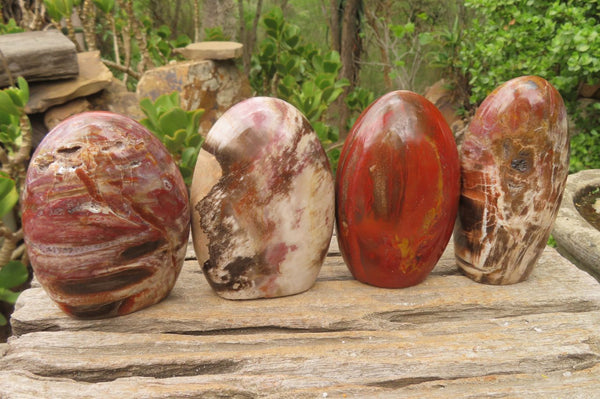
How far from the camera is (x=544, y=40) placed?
2312mm

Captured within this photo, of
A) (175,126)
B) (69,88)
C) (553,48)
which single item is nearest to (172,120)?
(175,126)

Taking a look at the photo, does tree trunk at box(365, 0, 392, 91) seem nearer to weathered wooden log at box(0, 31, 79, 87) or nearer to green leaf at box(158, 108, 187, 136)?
weathered wooden log at box(0, 31, 79, 87)

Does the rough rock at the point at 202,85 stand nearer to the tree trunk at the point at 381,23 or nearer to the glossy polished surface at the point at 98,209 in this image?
the tree trunk at the point at 381,23

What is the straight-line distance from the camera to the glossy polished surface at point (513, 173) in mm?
1074

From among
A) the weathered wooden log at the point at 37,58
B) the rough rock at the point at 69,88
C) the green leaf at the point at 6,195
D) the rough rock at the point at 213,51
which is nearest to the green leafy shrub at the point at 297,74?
the rough rock at the point at 213,51

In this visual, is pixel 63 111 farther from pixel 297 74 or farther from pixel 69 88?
pixel 297 74

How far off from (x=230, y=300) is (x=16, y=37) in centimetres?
191

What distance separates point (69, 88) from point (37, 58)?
0.17 metres

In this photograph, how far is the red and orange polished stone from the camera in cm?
105

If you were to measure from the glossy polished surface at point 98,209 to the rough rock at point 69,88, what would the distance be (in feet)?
4.79

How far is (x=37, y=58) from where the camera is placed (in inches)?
88.4

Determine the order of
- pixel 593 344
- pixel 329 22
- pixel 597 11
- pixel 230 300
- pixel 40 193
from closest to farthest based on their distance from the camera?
pixel 40 193 < pixel 593 344 < pixel 230 300 < pixel 597 11 < pixel 329 22

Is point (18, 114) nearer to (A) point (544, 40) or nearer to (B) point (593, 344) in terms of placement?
(B) point (593, 344)

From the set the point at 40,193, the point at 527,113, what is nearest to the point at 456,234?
the point at 527,113
